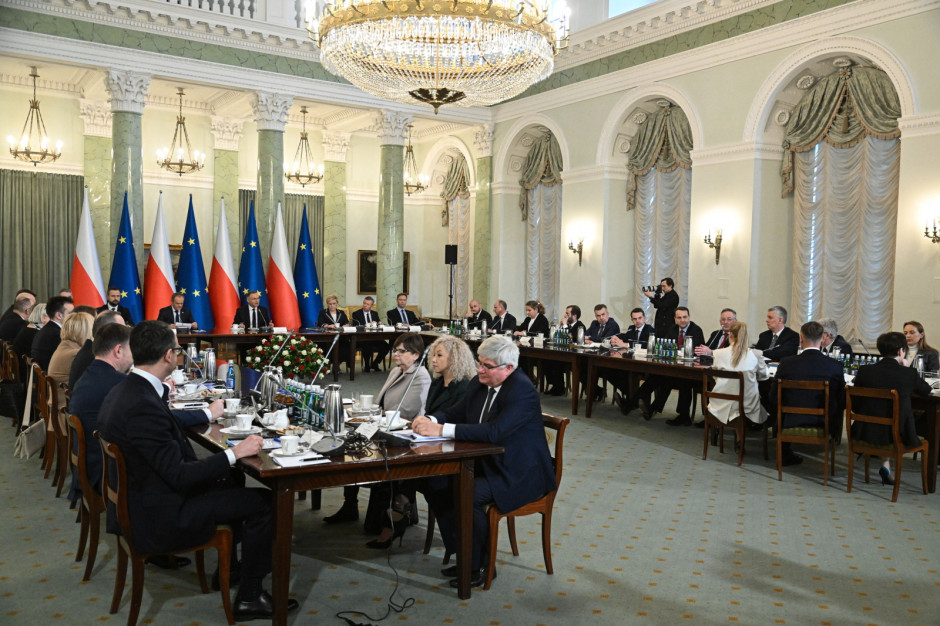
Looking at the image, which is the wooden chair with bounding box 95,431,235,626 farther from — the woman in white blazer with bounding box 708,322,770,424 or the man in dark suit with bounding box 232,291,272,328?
the man in dark suit with bounding box 232,291,272,328

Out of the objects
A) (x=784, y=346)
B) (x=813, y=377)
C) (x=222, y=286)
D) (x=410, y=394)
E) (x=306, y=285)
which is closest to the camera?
(x=410, y=394)

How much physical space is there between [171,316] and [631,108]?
7.88 metres

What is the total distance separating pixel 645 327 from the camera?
10.3 m

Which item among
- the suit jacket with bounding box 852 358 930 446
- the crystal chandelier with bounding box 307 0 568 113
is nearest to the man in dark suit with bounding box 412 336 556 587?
the suit jacket with bounding box 852 358 930 446

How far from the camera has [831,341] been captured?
8.08 m

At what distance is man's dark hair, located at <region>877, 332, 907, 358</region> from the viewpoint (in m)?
6.27

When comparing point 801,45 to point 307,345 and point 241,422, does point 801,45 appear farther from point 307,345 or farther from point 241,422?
point 241,422

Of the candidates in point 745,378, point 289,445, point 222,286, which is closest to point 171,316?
point 222,286

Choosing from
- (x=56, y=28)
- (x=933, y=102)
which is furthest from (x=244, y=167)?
(x=933, y=102)

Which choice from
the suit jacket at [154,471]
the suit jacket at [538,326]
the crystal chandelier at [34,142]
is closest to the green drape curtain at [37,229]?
the crystal chandelier at [34,142]

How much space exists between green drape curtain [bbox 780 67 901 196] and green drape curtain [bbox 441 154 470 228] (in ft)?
27.9

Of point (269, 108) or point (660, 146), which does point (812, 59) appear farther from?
point (269, 108)

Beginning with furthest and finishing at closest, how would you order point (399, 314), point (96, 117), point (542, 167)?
point (96, 117)
point (542, 167)
point (399, 314)

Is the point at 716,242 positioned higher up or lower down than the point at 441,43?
lower down
